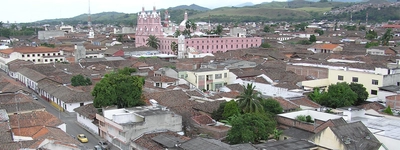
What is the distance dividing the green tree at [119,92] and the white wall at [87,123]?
132cm

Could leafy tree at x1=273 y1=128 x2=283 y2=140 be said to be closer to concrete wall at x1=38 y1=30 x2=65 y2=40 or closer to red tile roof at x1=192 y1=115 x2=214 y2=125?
red tile roof at x1=192 y1=115 x2=214 y2=125

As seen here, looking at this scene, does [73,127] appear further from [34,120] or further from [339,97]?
[339,97]

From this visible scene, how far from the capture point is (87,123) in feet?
95.7

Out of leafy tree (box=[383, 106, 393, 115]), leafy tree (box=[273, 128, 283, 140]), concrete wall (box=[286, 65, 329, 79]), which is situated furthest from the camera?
concrete wall (box=[286, 65, 329, 79])

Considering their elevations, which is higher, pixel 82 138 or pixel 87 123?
pixel 87 123

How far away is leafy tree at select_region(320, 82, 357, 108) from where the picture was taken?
2939cm

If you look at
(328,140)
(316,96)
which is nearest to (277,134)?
(328,140)

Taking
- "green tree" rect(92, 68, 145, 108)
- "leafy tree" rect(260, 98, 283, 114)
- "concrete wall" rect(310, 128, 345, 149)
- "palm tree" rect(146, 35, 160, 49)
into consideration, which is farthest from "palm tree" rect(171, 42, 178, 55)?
"concrete wall" rect(310, 128, 345, 149)

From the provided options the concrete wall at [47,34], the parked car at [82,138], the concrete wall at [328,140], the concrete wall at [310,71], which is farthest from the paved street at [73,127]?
the concrete wall at [47,34]

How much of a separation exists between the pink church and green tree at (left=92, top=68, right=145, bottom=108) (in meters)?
41.1

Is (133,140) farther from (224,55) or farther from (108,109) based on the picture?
(224,55)

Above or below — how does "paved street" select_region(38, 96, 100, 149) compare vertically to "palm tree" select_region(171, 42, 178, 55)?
below

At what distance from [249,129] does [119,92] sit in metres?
10.6

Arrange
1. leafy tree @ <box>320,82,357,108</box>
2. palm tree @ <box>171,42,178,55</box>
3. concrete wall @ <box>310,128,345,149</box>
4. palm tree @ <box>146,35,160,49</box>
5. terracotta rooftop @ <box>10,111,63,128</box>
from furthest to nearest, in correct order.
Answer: palm tree @ <box>146,35,160,49</box> < palm tree @ <box>171,42,178,55</box> < leafy tree @ <box>320,82,357,108</box> < terracotta rooftop @ <box>10,111,63,128</box> < concrete wall @ <box>310,128,345,149</box>
